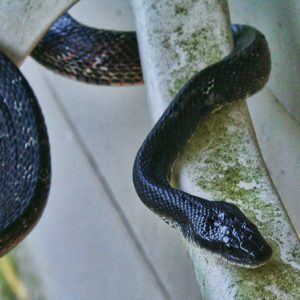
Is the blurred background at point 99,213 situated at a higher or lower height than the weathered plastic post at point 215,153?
lower

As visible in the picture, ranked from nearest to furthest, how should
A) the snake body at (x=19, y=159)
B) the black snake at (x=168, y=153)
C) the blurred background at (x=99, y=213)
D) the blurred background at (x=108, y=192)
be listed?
the black snake at (x=168, y=153) → the snake body at (x=19, y=159) → the blurred background at (x=108, y=192) → the blurred background at (x=99, y=213)

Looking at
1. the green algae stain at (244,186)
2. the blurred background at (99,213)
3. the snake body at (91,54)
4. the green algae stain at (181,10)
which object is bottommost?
the blurred background at (99,213)

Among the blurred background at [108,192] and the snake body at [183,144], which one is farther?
the blurred background at [108,192]

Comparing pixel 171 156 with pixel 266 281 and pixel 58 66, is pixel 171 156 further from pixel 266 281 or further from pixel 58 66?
pixel 58 66

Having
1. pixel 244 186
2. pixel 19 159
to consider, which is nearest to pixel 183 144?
pixel 244 186

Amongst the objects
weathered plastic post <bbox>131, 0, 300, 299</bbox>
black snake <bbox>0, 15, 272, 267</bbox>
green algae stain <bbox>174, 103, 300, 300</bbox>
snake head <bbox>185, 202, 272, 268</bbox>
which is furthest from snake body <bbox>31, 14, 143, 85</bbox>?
snake head <bbox>185, 202, 272, 268</bbox>

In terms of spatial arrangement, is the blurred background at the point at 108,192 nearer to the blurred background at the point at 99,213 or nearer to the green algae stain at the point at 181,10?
the blurred background at the point at 99,213

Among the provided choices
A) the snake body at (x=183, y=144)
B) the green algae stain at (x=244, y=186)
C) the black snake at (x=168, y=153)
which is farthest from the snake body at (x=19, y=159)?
the green algae stain at (x=244, y=186)
